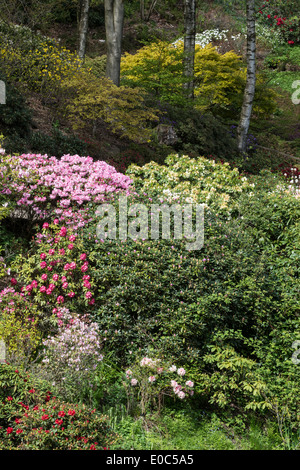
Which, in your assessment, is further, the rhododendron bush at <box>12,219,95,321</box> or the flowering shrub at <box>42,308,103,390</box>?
the rhododendron bush at <box>12,219,95,321</box>

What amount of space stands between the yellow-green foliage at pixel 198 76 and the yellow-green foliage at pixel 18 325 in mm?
8083

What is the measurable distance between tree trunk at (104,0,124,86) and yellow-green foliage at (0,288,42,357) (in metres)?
7.71

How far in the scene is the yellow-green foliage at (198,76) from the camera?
38.0 feet

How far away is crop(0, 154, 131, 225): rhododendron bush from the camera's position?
18.8 feet

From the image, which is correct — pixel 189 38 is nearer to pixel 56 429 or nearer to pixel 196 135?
pixel 196 135

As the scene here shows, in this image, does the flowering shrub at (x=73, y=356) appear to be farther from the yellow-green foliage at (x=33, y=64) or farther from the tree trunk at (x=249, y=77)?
the tree trunk at (x=249, y=77)

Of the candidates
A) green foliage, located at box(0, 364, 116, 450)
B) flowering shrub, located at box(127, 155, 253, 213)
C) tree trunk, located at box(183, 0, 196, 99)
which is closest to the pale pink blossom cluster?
green foliage, located at box(0, 364, 116, 450)

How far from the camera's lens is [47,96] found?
10461mm

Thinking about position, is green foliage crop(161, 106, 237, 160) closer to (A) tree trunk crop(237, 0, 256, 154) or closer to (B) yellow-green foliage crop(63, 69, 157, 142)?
(A) tree trunk crop(237, 0, 256, 154)

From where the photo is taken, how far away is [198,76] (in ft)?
49.2

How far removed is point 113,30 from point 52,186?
6579 millimetres

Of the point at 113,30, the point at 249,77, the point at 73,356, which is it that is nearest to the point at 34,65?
the point at 113,30
